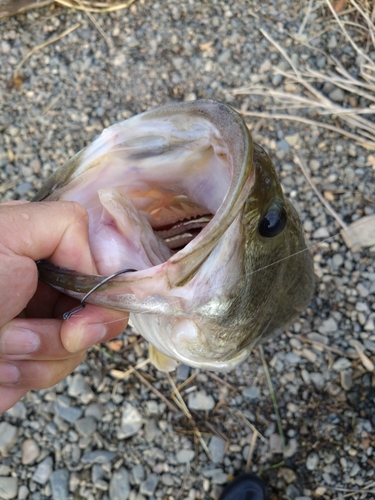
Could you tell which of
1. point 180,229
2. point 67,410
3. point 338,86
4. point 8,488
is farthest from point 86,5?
point 8,488

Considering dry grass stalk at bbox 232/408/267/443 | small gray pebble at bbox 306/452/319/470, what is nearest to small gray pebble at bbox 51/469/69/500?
dry grass stalk at bbox 232/408/267/443

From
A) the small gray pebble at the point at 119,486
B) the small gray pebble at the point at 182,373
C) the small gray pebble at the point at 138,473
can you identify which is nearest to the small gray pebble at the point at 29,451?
the small gray pebble at the point at 119,486

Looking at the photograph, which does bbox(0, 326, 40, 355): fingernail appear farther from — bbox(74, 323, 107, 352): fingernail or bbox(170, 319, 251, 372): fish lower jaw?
bbox(170, 319, 251, 372): fish lower jaw

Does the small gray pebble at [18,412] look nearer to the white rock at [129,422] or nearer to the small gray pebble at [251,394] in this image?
the white rock at [129,422]

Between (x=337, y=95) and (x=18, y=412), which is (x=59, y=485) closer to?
(x=18, y=412)

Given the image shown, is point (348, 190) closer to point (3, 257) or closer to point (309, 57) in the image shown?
point (309, 57)
